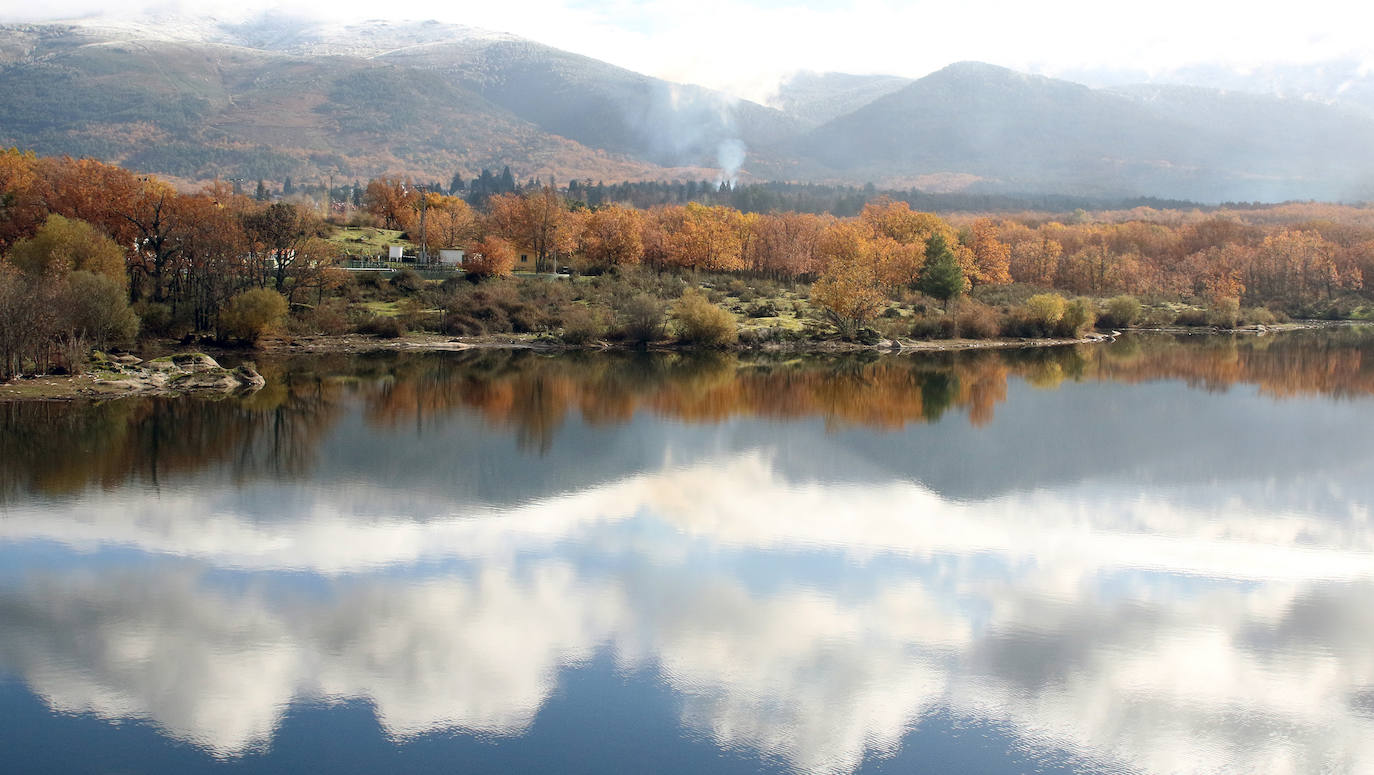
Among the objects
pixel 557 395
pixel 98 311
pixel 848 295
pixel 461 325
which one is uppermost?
pixel 848 295

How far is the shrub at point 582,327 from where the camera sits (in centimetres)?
5259

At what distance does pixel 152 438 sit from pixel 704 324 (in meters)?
28.6

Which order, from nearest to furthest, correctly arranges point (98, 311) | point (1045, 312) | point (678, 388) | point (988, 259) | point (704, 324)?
Result: point (98, 311) → point (678, 388) → point (704, 324) → point (1045, 312) → point (988, 259)

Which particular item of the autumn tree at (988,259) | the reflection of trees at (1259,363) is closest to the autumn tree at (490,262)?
the reflection of trees at (1259,363)

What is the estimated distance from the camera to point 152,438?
27.6m

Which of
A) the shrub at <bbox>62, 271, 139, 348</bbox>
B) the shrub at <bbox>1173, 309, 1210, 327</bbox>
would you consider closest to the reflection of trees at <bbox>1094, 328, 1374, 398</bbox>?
the shrub at <bbox>1173, 309, 1210, 327</bbox>

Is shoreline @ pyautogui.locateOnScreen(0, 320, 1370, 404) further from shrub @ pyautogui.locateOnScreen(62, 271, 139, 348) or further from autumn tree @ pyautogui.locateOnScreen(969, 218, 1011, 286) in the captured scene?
autumn tree @ pyautogui.locateOnScreen(969, 218, 1011, 286)

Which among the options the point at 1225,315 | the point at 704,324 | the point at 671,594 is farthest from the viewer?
the point at 1225,315

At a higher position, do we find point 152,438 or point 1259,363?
point 1259,363

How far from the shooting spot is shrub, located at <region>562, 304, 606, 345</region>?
173 ft

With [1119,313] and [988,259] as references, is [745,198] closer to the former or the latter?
[988,259]

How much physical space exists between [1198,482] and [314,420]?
23.2m

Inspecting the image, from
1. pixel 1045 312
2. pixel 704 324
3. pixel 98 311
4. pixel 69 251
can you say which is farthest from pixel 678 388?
pixel 1045 312

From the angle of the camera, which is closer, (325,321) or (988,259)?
(325,321)
